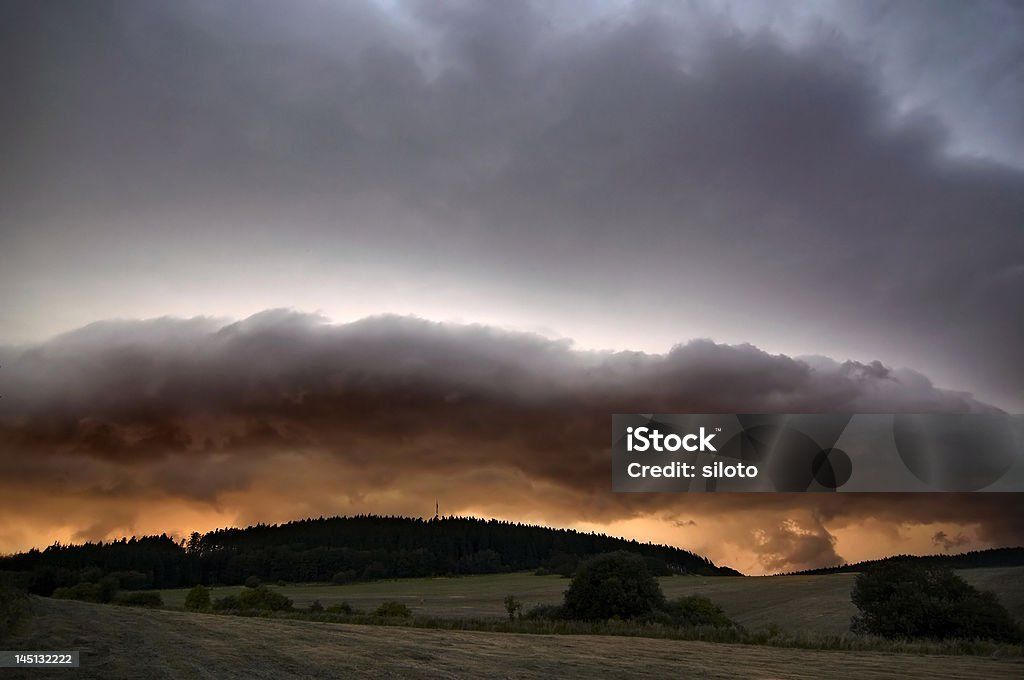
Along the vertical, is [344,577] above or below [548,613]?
below

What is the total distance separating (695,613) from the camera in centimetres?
4859

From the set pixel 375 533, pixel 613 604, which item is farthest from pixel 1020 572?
pixel 375 533

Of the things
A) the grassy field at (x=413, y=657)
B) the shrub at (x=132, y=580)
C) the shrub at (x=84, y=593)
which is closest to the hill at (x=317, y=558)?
the shrub at (x=132, y=580)

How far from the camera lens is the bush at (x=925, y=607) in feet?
125

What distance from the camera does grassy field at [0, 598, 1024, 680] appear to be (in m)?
17.3

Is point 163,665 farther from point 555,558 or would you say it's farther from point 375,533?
point 375,533

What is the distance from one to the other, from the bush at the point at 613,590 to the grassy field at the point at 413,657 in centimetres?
1547

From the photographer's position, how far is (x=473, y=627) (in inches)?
1566

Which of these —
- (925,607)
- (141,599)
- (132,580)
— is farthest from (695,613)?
(132,580)

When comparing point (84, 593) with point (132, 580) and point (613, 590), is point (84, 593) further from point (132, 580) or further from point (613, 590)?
point (613, 590)

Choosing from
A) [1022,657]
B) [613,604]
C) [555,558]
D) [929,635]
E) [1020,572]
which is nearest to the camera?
[1022,657]

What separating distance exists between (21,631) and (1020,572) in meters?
85.0

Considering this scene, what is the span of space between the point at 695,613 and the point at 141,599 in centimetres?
6975

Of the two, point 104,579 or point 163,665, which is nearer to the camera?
point 163,665
